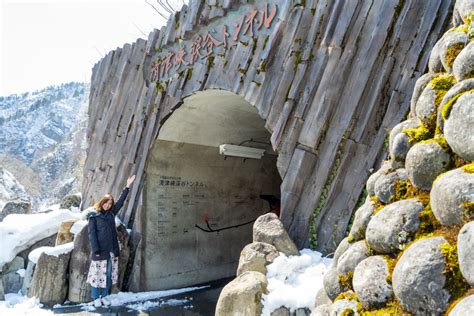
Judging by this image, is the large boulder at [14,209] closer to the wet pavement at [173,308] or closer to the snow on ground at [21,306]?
the snow on ground at [21,306]

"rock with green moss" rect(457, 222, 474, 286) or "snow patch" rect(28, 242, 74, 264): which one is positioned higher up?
"rock with green moss" rect(457, 222, 474, 286)

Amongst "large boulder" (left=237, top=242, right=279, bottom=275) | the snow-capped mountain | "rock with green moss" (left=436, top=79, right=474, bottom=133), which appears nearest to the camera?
"rock with green moss" (left=436, top=79, right=474, bottom=133)

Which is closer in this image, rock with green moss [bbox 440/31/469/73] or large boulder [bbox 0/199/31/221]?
rock with green moss [bbox 440/31/469/73]

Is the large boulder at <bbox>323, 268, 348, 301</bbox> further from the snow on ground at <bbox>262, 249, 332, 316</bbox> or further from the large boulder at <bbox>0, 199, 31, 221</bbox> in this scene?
the large boulder at <bbox>0, 199, 31, 221</bbox>

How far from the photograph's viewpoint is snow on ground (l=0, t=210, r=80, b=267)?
7227 millimetres

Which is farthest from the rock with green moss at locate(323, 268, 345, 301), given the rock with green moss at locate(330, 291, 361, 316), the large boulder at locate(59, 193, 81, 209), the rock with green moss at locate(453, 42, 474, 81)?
the large boulder at locate(59, 193, 81, 209)

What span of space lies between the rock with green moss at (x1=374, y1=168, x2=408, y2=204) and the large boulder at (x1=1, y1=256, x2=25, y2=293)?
21.9 feet

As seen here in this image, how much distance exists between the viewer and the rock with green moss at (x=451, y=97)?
1.97 m

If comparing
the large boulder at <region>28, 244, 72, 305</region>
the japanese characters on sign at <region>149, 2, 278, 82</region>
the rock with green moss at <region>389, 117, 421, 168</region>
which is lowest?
the large boulder at <region>28, 244, 72, 305</region>

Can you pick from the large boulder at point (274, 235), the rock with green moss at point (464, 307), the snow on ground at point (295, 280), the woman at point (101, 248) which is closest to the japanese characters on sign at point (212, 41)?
the woman at point (101, 248)

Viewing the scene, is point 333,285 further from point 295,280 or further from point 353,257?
point 295,280

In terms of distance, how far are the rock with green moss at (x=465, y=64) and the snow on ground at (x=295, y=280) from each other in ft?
7.13

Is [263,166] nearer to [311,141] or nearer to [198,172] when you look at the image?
[198,172]

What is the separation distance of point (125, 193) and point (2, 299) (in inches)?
97.8
